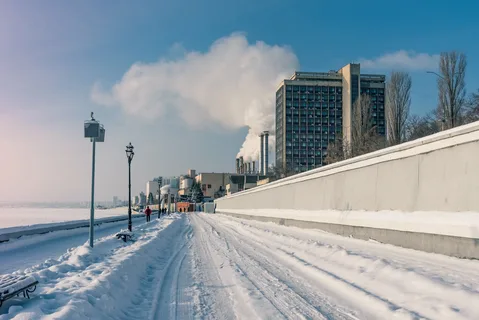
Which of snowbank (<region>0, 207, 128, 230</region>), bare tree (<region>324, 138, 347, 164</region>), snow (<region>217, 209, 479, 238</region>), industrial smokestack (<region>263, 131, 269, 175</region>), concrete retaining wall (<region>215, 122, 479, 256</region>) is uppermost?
industrial smokestack (<region>263, 131, 269, 175</region>)

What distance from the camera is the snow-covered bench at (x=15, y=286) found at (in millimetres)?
6332

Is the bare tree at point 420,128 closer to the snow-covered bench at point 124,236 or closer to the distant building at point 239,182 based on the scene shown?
the snow-covered bench at point 124,236

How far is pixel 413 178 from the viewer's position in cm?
1271

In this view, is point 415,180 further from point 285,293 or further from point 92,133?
point 92,133

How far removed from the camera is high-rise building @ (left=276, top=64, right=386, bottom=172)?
136 m

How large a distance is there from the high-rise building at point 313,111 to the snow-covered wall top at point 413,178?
380 ft

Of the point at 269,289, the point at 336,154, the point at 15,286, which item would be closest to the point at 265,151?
the point at 336,154

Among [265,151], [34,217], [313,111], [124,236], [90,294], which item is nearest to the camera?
[90,294]

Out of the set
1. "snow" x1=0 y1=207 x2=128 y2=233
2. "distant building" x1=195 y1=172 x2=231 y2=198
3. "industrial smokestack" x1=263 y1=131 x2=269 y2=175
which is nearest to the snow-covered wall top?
"snow" x1=0 y1=207 x2=128 y2=233

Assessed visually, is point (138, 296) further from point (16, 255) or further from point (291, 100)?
point (291, 100)

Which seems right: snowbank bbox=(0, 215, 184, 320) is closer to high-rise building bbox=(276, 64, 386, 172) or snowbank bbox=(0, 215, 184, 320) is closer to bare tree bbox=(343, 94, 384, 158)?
bare tree bbox=(343, 94, 384, 158)

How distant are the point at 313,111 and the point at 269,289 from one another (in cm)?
13183

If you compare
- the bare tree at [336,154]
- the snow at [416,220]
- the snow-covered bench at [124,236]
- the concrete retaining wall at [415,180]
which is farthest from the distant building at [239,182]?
the snow at [416,220]

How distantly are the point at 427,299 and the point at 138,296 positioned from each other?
505 cm
